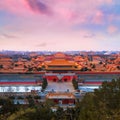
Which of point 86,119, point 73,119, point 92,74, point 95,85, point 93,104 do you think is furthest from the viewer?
point 92,74

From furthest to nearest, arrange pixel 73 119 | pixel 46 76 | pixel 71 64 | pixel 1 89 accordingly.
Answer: pixel 71 64 → pixel 46 76 → pixel 1 89 → pixel 73 119

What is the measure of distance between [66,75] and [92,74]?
295 centimetres

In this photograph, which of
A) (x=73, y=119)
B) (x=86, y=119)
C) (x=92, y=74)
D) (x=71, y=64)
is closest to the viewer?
(x=86, y=119)

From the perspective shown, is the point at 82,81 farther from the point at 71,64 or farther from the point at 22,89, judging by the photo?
the point at 71,64

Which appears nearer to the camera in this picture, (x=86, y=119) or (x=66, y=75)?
(x=86, y=119)

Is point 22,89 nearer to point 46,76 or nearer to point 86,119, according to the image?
point 46,76

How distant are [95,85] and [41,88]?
15.1 ft

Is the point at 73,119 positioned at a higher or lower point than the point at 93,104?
lower

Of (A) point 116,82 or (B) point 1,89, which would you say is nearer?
(A) point 116,82

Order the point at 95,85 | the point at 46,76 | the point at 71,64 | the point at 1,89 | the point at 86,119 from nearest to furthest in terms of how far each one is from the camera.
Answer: the point at 86,119
the point at 1,89
the point at 95,85
the point at 46,76
the point at 71,64

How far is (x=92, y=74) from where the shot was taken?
3450 centimetres

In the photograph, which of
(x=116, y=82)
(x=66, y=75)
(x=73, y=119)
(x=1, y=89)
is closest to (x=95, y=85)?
(x=66, y=75)

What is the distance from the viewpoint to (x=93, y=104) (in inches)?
419

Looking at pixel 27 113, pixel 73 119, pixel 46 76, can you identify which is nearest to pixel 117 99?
pixel 27 113
